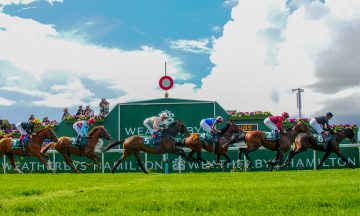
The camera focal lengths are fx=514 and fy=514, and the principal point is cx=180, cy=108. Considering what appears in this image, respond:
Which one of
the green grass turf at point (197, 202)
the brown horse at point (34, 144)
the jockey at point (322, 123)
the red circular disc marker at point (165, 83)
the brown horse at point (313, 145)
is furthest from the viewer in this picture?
the red circular disc marker at point (165, 83)

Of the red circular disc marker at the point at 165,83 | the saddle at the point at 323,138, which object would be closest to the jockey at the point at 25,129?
the red circular disc marker at the point at 165,83

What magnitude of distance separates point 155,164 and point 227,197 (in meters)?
12.7

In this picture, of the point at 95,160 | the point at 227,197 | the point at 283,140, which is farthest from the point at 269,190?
the point at 95,160

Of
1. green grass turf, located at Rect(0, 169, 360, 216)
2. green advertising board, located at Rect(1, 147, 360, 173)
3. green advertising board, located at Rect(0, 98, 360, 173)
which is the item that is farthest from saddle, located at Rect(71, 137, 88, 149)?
green grass turf, located at Rect(0, 169, 360, 216)

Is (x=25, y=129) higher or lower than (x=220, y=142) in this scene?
higher

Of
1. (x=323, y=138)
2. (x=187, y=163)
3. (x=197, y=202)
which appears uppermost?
(x=323, y=138)

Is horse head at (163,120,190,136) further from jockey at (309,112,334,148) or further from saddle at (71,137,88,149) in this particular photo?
jockey at (309,112,334,148)

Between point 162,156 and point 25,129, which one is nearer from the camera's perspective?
point 25,129

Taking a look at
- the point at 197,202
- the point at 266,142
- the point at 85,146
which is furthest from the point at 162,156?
the point at 197,202

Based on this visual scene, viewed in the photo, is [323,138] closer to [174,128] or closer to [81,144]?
[174,128]

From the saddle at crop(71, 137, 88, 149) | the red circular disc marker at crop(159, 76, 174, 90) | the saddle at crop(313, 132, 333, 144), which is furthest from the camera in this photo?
the red circular disc marker at crop(159, 76, 174, 90)

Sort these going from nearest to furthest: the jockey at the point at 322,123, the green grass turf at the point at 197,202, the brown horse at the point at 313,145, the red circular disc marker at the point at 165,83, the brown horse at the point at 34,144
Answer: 1. the green grass turf at the point at 197,202
2. the brown horse at the point at 313,145
3. the jockey at the point at 322,123
4. the brown horse at the point at 34,144
5. the red circular disc marker at the point at 165,83

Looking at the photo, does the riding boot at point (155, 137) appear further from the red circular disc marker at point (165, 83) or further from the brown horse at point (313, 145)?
the red circular disc marker at point (165, 83)

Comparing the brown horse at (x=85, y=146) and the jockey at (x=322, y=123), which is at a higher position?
the jockey at (x=322, y=123)
